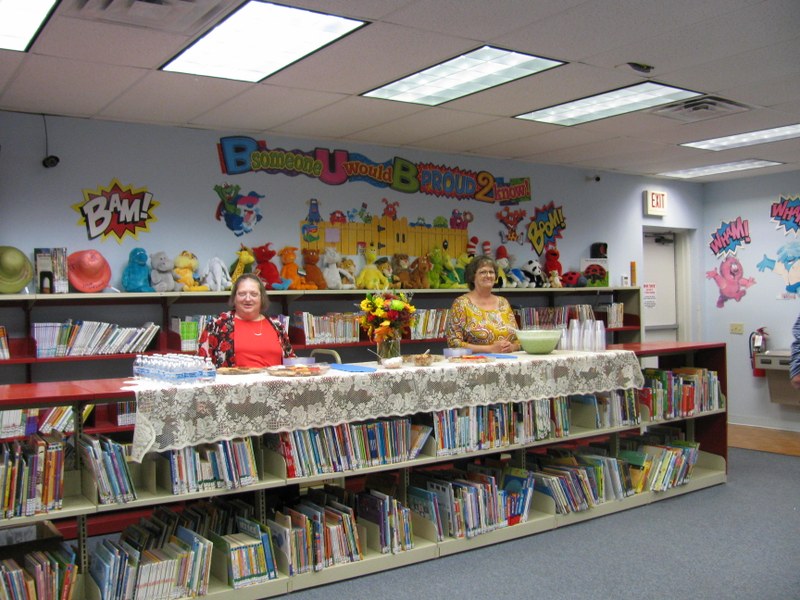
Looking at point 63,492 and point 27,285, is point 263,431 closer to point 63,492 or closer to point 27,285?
point 63,492

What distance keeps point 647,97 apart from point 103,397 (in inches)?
157

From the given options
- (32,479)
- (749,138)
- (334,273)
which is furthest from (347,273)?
(749,138)

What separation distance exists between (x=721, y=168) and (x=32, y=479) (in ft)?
24.3

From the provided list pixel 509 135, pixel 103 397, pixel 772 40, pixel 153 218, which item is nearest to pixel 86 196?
pixel 153 218

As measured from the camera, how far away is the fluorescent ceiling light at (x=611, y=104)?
16.7 ft

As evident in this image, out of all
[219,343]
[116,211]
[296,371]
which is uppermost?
[116,211]

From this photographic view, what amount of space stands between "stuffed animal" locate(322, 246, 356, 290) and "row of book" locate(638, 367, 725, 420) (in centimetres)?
243

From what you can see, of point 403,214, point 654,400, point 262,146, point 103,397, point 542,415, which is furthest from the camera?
A: point 403,214

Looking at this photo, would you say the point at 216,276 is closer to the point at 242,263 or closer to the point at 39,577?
the point at 242,263

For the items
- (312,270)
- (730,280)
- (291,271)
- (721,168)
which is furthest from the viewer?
(730,280)

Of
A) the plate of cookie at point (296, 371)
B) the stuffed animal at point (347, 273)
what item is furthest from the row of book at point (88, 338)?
the plate of cookie at point (296, 371)

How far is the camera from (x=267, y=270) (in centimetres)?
597

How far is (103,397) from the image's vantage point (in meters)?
3.31

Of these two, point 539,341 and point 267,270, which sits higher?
point 267,270
